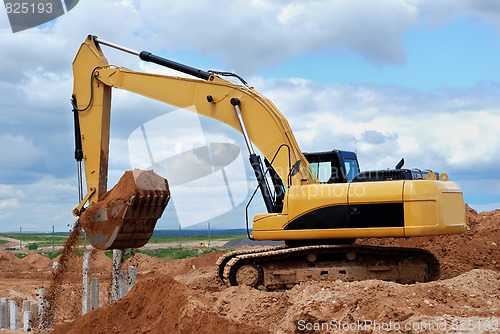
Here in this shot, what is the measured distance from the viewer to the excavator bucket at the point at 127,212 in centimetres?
1225

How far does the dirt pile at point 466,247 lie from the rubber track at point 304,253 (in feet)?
5.04

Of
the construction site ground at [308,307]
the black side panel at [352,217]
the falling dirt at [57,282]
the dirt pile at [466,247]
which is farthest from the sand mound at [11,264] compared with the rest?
the black side panel at [352,217]

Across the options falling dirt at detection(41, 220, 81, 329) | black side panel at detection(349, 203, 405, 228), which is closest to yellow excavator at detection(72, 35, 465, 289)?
black side panel at detection(349, 203, 405, 228)

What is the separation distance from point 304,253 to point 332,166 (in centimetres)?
199

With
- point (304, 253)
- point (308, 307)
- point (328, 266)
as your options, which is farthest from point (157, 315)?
point (328, 266)

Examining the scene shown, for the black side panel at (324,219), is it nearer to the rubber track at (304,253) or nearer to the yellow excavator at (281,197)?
the yellow excavator at (281,197)

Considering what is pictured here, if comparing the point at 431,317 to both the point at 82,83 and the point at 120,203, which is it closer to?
the point at 120,203

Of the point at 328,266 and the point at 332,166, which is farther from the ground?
the point at 332,166

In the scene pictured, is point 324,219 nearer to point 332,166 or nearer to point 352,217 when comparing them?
point 352,217

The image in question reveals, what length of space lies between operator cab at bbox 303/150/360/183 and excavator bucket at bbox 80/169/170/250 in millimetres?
2988

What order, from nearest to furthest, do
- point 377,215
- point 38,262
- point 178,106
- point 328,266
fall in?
point 377,215 → point 328,266 → point 178,106 → point 38,262

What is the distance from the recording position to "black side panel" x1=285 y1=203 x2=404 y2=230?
1246 cm

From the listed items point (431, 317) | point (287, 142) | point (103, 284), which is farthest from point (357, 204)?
point (103, 284)

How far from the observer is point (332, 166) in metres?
14.1
